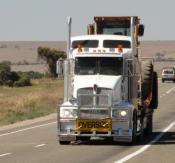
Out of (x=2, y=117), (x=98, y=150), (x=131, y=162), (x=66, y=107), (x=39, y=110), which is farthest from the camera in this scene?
(x=39, y=110)

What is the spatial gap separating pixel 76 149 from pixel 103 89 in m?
2.67

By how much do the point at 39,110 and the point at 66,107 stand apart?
21.9 meters

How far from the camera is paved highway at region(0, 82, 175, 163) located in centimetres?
1839

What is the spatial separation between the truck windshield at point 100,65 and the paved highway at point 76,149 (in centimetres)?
226

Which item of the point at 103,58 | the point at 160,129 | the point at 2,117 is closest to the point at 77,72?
the point at 103,58

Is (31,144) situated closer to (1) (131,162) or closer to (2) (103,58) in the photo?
(2) (103,58)

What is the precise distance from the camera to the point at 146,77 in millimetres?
27094

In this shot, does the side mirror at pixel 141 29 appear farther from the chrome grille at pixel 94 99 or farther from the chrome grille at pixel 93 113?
the chrome grille at pixel 93 113

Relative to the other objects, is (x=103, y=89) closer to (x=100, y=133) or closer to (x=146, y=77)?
(x=100, y=133)

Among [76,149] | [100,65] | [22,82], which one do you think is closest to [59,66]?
[100,65]

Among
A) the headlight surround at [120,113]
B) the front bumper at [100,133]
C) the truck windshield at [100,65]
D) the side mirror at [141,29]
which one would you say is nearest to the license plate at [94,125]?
the front bumper at [100,133]

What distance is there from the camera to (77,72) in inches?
938

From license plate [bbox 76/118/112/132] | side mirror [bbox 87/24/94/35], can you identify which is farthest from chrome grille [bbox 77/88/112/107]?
side mirror [bbox 87/24/94/35]

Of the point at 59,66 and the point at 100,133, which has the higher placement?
the point at 59,66
